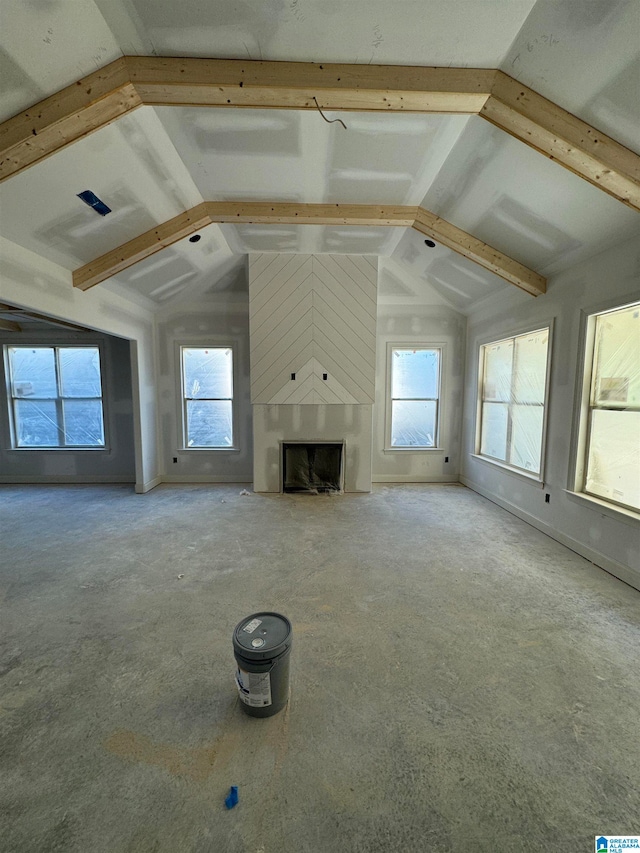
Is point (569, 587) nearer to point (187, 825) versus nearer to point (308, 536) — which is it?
point (308, 536)

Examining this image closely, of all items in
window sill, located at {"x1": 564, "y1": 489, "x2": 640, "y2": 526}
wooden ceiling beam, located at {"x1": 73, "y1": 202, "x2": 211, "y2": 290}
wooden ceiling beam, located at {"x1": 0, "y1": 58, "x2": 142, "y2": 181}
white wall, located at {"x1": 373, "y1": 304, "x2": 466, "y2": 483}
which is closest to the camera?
wooden ceiling beam, located at {"x1": 0, "y1": 58, "x2": 142, "y2": 181}

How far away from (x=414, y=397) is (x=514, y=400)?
1.61m

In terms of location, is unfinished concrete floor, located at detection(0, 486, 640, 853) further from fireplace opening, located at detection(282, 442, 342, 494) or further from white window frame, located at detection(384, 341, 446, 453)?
white window frame, located at detection(384, 341, 446, 453)

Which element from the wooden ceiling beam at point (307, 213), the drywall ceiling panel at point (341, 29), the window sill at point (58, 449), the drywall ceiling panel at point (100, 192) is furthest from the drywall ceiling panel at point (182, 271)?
the window sill at point (58, 449)

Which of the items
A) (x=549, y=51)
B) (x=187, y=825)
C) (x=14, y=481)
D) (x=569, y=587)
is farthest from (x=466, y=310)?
(x=14, y=481)

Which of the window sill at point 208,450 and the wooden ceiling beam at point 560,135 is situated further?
the window sill at point 208,450

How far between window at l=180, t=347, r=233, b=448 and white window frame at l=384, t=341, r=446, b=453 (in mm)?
2559

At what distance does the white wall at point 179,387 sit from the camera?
551 centimetres

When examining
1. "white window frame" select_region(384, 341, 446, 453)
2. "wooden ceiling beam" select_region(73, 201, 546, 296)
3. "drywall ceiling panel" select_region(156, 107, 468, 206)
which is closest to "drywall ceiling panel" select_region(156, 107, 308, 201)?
"drywall ceiling panel" select_region(156, 107, 468, 206)

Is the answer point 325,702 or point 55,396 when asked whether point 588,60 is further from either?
point 55,396

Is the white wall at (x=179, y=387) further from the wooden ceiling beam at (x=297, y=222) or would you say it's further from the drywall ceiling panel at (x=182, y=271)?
the wooden ceiling beam at (x=297, y=222)

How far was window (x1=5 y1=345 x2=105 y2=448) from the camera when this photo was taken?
5523 mm

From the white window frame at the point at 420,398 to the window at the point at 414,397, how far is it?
19 mm

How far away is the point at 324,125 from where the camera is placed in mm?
2654
